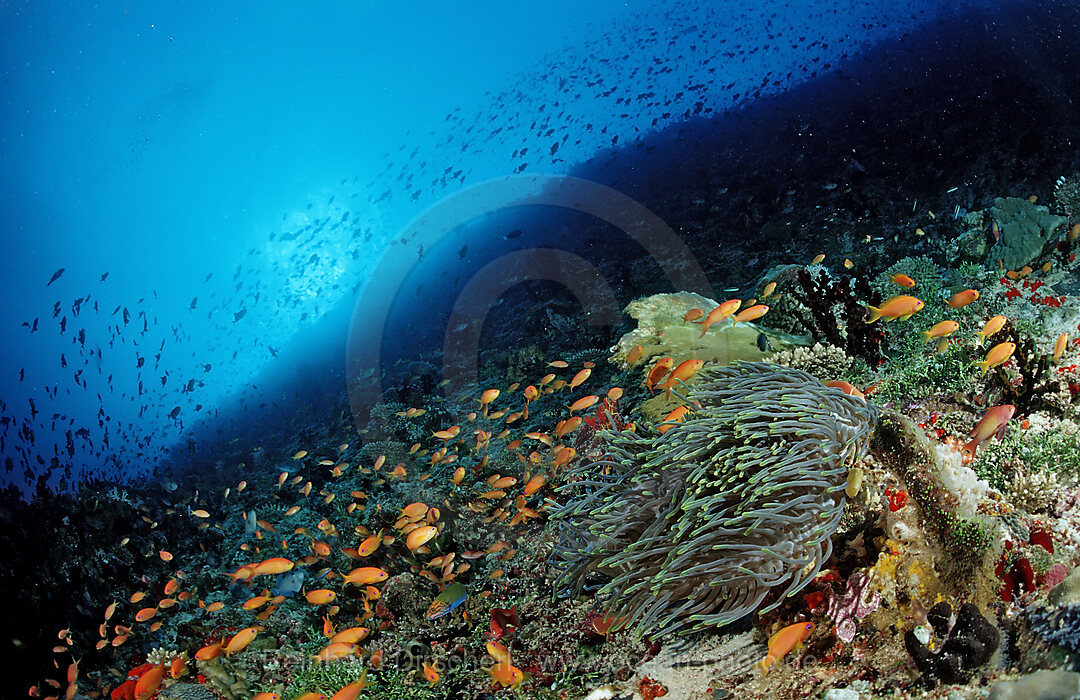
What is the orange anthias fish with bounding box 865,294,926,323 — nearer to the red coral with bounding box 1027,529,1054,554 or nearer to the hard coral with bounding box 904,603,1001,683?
the red coral with bounding box 1027,529,1054,554

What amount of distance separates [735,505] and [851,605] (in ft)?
2.12

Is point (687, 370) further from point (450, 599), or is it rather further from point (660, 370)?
point (450, 599)

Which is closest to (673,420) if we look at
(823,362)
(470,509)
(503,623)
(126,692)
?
(823,362)

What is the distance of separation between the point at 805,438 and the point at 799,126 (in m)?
16.9

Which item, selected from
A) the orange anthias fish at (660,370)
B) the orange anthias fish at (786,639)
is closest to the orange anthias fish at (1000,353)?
the orange anthias fish at (660,370)

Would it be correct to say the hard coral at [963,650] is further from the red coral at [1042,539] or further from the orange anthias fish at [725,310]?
the orange anthias fish at [725,310]

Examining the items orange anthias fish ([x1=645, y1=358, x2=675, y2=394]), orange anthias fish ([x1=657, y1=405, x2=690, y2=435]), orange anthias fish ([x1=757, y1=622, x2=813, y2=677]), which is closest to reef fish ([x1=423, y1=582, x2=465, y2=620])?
orange anthias fish ([x1=657, y1=405, x2=690, y2=435])

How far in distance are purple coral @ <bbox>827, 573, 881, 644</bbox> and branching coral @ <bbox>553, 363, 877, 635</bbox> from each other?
0.18 m

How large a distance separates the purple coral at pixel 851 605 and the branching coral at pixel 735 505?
0.59 feet

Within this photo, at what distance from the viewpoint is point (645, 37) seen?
1171 inches

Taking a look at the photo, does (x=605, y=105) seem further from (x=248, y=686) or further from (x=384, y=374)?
(x=248, y=686)

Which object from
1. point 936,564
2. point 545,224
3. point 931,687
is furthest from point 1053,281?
point 545,224

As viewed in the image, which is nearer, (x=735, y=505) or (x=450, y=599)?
(x=735, y=505)

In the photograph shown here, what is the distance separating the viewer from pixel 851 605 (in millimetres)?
2248
